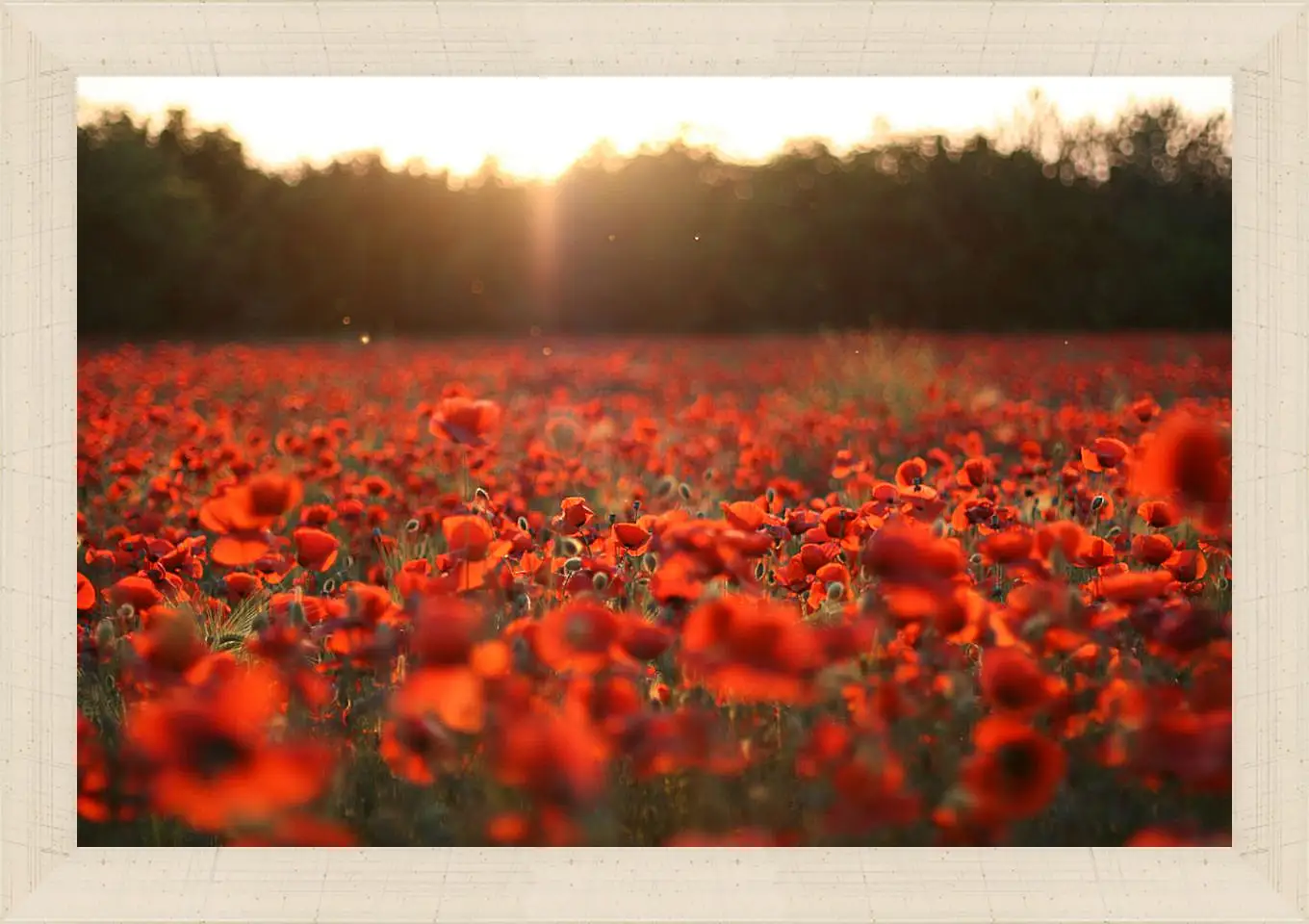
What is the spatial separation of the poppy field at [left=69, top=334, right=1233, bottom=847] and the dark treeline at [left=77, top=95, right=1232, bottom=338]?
0.75 meters

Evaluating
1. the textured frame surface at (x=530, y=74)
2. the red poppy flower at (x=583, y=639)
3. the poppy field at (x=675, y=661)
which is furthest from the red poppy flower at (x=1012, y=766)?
the red poppy flower at (x=583, y=639)

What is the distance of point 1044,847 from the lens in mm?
1640

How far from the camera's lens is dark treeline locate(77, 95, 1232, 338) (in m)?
3.08

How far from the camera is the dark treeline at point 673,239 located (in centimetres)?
308

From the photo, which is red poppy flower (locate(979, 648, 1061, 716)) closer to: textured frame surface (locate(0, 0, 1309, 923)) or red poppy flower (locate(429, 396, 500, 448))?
textured frame surface (locate(0, 0, 1309, 923))

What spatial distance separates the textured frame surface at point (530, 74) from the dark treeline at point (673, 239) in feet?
1.42

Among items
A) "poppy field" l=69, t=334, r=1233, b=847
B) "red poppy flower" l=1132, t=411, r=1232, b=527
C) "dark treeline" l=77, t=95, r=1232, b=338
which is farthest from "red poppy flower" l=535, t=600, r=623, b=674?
"dark treeline" l=77, t=95, r=1232, b=338

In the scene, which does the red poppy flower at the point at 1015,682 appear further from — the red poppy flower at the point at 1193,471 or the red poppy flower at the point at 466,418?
the red poppy flower at the point at 466,418

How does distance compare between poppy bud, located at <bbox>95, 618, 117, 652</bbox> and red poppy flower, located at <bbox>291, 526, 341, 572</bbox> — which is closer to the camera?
red poppy flower, located at <bbox>291, 526, 341, 572</bbox>

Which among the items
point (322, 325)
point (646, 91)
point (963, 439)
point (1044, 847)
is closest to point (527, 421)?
point (963, 439)

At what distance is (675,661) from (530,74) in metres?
0.89

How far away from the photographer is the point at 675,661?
1.44m

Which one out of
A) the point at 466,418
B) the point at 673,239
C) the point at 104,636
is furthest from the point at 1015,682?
the point at 673,239
